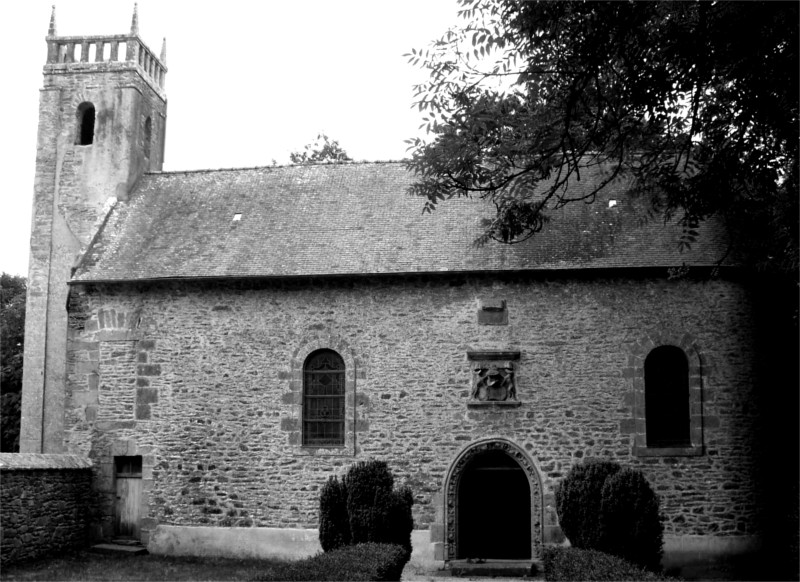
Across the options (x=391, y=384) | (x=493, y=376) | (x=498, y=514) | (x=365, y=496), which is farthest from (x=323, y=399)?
(x=365, y=496)

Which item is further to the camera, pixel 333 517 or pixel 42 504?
pixel 42 504

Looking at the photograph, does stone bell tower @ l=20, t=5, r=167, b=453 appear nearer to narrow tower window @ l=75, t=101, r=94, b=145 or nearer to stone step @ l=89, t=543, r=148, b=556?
narrow tower window @ l=75, t=101, r=94, b=145

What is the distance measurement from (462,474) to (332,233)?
18.3 ft

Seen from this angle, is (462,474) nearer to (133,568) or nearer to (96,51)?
(133,568)

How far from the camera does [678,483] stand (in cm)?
1659

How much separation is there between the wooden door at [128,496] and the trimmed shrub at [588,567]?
9.02 metres

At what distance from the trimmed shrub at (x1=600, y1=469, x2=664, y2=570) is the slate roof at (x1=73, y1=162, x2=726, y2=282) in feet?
17.2

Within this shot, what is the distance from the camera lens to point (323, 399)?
59.2ft

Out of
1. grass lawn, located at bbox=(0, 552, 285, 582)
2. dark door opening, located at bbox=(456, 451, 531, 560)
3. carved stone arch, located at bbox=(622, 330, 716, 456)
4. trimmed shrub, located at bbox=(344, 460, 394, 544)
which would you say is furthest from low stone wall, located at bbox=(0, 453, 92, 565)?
carved stone arch, located at bbox=(622, 330, 716, 456)

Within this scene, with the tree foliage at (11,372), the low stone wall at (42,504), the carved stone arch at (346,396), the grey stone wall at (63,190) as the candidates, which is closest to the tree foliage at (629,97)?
the carved stone arch at (346,396)

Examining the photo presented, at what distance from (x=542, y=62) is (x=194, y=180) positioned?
12232mm

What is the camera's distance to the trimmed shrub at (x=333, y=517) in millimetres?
14016

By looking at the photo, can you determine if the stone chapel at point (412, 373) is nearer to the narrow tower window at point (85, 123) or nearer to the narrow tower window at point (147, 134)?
the narrow tower window at point (147, 134)

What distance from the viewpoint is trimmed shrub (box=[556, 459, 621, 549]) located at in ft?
44.2
